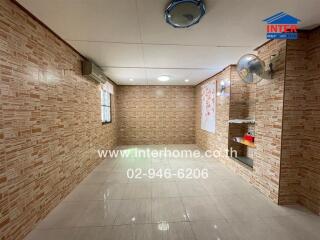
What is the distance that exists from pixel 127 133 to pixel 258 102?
5.24 m

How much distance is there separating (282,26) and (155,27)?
67.1 inches

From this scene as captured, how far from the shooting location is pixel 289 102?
7.55 feet

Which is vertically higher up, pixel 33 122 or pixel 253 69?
pixel 253 69

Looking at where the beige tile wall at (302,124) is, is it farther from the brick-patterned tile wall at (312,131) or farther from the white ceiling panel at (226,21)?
the white ceiling panel at (226,21)

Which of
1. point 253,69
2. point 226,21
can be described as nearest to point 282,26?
point 253,69

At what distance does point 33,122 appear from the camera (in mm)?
1938

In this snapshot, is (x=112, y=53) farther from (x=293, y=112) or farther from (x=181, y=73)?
(x=293, y=112)

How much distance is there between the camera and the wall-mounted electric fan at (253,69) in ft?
8.21

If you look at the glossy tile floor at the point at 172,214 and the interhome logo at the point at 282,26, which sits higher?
the interhome logo at the point at 282,26

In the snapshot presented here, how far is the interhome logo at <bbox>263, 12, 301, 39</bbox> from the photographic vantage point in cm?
191

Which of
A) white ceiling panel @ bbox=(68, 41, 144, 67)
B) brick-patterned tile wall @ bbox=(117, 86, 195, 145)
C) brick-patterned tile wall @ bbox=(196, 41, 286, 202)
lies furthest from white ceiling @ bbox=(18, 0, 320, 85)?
brick-patterned tile wall @ bbox=(117, 86, 195, 145)

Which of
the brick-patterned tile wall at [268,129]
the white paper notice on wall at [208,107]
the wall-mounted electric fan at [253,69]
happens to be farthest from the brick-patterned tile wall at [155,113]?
the wall-mounted electric fan at [253,69]

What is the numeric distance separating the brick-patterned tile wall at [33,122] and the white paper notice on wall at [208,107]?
381cm

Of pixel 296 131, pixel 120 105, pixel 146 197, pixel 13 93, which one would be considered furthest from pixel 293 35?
pixel 120 105
